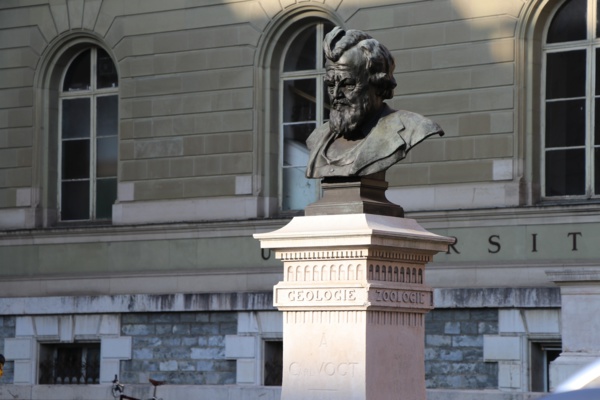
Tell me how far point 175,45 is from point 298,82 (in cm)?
212

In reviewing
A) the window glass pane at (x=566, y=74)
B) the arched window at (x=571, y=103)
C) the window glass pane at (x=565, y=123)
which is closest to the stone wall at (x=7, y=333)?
the arched window at (x=571, y=103)

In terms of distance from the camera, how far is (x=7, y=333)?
87.5 ft

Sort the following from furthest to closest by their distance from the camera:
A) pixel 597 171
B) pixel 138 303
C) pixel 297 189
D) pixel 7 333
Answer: pixel 7 333 → pixel 138 303 → pixel 297 189 → pixel 597 171

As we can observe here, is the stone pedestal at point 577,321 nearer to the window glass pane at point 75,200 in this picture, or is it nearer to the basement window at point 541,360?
the basement window at point 541,360

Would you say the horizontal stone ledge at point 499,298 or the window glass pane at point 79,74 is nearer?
the horizontal stone ledge at point 499,298

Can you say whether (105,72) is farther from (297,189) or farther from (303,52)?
(297,189)

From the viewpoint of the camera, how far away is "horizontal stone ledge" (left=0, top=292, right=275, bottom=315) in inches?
957

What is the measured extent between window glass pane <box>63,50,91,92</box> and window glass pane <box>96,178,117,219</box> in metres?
1.60

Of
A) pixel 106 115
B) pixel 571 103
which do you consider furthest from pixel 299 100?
pixel 571 103

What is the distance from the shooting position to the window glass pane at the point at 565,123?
73.7 ft

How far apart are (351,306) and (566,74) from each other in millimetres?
9588

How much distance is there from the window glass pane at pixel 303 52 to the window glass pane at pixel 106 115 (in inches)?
125

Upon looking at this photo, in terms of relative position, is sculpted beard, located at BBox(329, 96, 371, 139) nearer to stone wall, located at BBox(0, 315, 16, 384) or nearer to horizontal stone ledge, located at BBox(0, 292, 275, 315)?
horizontal stone ledge, located at BBox(0, 292, 275, 315)

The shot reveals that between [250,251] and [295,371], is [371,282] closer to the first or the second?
[295,371]
